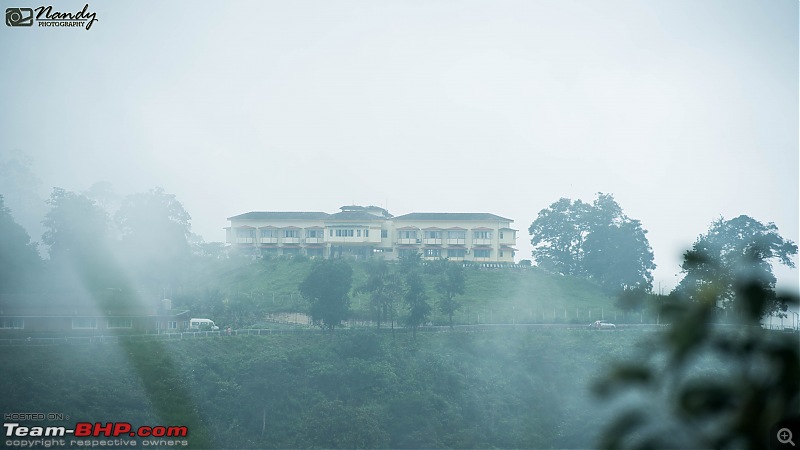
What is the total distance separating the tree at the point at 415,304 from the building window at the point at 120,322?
53.0 feet

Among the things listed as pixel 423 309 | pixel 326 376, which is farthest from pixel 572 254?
pixel 326 376

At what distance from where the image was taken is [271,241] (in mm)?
71812

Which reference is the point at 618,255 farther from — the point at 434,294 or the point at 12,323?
the point at 12,323

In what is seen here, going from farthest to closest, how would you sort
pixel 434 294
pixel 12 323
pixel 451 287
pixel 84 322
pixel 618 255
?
pixel 618 255
pixel 434 294
pixel 451 287
pixel 84 322
pixel 12 323

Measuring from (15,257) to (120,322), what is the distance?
42.2 feet

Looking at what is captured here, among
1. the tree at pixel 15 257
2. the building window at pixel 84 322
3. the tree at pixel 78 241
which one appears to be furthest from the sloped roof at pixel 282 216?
the building window at pixel 84 322

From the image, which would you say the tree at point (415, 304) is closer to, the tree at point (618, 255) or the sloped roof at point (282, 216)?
the tree at point (618, 255)

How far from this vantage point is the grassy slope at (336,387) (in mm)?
33281

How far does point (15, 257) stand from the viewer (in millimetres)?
49125

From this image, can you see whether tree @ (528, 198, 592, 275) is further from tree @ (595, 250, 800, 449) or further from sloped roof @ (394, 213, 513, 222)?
tree @ (595, 250, 800, 449)

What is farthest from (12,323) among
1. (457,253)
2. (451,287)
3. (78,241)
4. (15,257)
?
(457,253)

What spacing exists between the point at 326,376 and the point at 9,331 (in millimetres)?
16344

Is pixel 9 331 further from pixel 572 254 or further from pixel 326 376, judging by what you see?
pixel 572 254

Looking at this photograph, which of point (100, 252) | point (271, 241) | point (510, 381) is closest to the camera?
point (510, 381)
